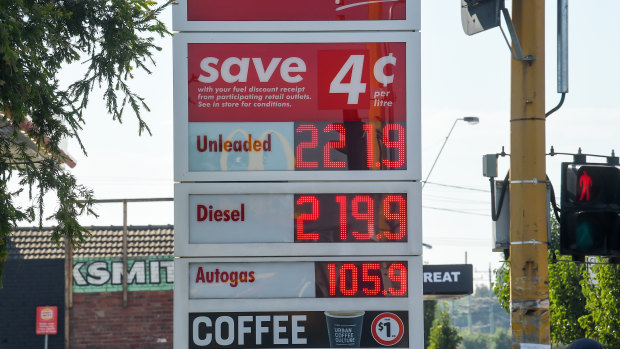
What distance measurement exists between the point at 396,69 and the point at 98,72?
377cm

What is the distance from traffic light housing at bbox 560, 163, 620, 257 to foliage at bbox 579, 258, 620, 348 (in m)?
12.7

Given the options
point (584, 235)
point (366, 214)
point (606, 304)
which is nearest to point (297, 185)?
point (366, 214)

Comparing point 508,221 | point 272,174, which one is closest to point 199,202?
point 272,174

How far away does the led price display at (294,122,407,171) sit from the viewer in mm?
9727

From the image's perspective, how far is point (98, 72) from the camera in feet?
39.3

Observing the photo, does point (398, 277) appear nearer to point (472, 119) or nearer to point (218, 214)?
point (218, 214)

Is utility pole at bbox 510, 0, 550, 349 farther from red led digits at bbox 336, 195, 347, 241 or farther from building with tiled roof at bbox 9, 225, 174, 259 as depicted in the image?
building with tiled roof at bbox 9, 225, 174, 259

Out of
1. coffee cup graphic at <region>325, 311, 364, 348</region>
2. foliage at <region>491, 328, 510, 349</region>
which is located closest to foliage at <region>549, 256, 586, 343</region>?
coffee cup graphic at <region>325, 311, 364, 348</region>

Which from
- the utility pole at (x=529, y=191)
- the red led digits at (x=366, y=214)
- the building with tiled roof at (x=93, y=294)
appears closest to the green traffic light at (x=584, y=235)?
the utility pole at (x=529, y=191)

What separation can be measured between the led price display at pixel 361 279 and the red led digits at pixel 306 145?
3.02 feet

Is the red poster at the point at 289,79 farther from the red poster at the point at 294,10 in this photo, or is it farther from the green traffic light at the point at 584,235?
the green traffic light at the point at 584,235

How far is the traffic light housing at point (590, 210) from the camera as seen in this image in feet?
28.6

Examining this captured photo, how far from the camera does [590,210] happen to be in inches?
342

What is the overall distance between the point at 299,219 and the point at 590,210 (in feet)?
8.60
